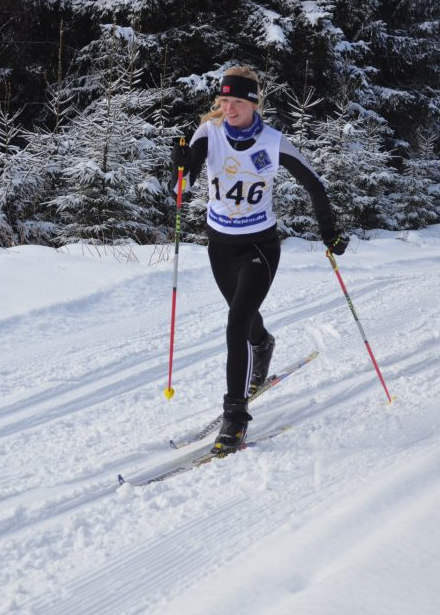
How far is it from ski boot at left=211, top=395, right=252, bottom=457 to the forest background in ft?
20.6

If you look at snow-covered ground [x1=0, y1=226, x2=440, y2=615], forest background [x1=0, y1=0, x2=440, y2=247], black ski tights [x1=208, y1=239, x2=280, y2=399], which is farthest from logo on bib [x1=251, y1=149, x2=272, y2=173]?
forest background [x1=0, y1=0, x2=440, y2=247]

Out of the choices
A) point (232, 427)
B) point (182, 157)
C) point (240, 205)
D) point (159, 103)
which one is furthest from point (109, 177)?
point (232, 427)

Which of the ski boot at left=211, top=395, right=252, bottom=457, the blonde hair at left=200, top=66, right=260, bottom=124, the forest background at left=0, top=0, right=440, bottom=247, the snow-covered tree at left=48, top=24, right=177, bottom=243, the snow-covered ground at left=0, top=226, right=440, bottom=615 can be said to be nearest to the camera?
the snow-covered ground at left=0, top=226, right=440, bottom=615

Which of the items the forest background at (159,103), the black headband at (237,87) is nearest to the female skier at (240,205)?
the black headband at (237,87)

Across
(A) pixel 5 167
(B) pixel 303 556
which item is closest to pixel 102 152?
(A) pixel 5 167

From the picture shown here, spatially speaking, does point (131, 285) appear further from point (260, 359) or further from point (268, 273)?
point (268, 273)

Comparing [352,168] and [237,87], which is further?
[352,168]

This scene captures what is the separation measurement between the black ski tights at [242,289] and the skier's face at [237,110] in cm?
75

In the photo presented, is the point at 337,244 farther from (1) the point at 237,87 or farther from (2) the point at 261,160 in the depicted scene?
(1) the point at 237,87

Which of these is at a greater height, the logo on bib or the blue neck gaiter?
the blue neck gaiter

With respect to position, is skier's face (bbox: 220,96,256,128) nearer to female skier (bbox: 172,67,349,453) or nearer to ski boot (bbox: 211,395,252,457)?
female skier (bbox: 172,67,349,453)

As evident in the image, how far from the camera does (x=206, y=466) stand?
11.0ft

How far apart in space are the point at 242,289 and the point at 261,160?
803 mm

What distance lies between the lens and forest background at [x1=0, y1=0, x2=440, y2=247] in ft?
32.9
